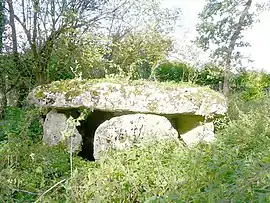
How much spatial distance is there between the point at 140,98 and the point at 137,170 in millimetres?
1609

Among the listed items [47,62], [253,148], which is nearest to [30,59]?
[47,62]

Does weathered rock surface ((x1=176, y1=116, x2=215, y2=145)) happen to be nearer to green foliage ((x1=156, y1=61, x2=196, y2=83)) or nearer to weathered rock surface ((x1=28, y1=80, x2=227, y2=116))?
weathered rock surface ((x1=28, y1=80, x2=227, y2=116))

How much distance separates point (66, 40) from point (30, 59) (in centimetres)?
91

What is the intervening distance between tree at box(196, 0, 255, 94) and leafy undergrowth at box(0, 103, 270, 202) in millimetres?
5006

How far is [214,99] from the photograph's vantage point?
5.30 metres

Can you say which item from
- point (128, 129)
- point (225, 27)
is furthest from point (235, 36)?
point (128, 129)

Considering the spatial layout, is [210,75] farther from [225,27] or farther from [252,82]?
[252,82]

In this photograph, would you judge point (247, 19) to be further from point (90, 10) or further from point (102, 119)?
point (102, 119)

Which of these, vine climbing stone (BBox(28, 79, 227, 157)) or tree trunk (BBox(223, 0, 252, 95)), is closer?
vine climbing stone (BBox(28, 79, 227, 157))

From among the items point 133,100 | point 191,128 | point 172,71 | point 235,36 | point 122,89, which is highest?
point 235,36

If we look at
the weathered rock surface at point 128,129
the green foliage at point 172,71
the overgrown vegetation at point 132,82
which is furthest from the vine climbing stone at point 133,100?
the green foliage at point 172,71

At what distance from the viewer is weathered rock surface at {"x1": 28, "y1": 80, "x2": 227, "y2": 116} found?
5.16 metres

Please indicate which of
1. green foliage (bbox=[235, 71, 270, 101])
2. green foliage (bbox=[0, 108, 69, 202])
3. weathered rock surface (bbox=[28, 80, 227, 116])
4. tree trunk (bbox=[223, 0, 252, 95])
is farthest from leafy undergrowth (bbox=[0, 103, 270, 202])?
green foliage (bbox=[235, 71, 270, 101])

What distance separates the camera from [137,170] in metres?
3.71
